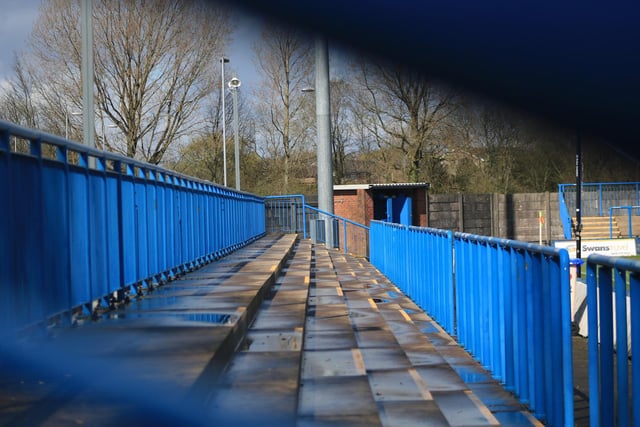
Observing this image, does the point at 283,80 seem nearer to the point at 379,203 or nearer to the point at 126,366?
the point at 126,366

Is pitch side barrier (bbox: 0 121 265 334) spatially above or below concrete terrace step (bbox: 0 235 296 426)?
above

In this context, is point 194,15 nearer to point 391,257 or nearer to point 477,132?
point 477,132

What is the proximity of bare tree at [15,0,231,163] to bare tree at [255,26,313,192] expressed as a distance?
0.09 metres

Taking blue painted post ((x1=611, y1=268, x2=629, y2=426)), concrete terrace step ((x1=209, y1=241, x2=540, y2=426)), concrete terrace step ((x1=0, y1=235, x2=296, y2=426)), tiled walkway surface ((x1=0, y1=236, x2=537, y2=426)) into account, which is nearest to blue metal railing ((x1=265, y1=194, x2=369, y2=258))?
concrete terrace step ((x1=209, y1=241, x2=540, y2=426))

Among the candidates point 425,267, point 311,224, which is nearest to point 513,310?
point 425,267

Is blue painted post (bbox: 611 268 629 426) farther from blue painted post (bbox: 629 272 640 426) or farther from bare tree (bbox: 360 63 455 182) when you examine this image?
bare tree (bbox: 360 63 455 182)

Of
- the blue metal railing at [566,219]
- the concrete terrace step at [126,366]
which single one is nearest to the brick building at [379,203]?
the blue metal railing at [566,219]

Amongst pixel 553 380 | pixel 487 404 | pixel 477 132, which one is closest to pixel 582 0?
pixel 477 132

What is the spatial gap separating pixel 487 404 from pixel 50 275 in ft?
10.2

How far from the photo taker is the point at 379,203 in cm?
3044

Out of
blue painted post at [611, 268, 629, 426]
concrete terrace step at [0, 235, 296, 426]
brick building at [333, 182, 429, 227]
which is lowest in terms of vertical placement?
concrete terrace step at [0, 235, 296, 426]

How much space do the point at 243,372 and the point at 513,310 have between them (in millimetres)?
1856

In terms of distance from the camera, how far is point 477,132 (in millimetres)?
1917

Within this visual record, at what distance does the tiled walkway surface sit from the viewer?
152 inches
